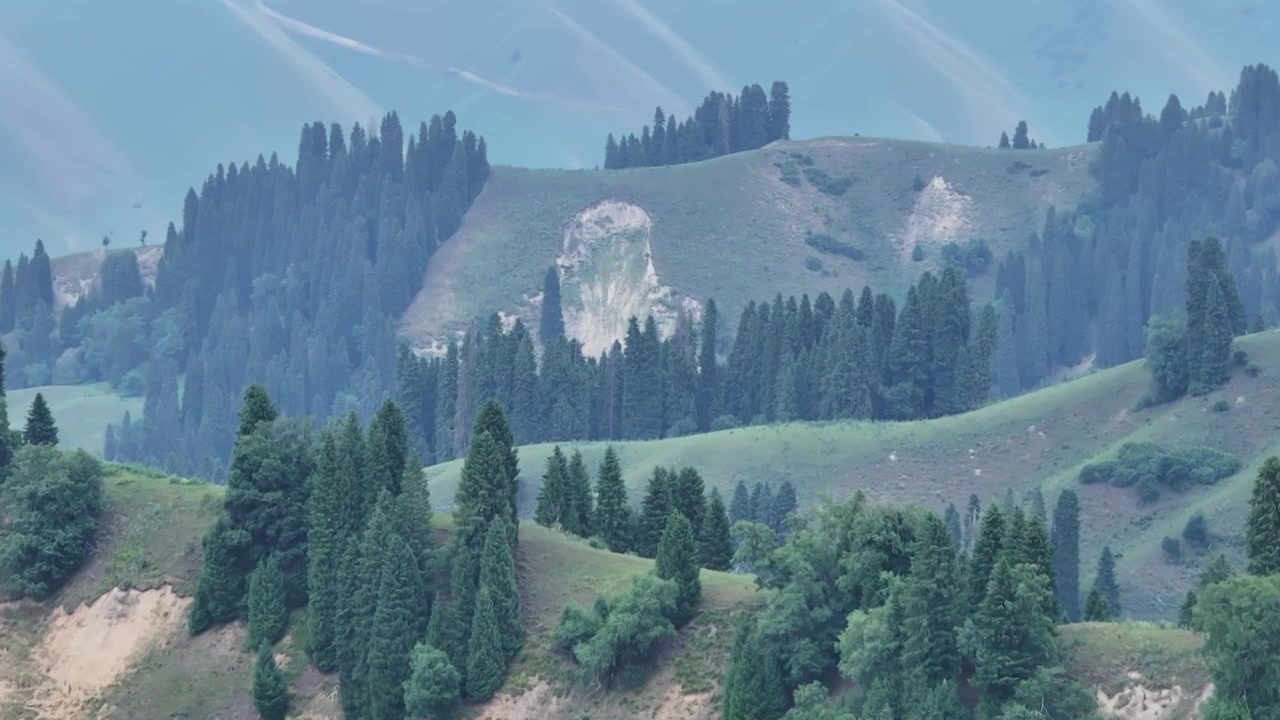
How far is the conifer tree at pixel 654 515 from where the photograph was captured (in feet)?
445

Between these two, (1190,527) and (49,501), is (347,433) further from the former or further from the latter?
(1190,527)

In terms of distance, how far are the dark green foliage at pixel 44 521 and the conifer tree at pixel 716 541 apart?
33852mm

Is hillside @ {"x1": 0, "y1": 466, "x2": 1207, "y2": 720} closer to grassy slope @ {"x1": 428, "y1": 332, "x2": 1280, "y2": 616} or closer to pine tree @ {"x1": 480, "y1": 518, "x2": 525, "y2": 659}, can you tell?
pine tree @ {"x1": 480, "y1": 518, "x2": 525, "y2": 659}

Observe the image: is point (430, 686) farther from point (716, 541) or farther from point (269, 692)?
point (716, 541)

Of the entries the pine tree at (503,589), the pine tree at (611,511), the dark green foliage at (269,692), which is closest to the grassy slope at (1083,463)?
the pine tree at (611,511)

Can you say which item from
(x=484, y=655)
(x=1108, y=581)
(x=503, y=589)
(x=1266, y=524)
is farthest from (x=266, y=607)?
(x=1108, y=581)

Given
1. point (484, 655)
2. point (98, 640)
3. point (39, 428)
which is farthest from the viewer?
point (39, 428)

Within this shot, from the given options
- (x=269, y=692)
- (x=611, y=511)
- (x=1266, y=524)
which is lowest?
(x=269, y=692)

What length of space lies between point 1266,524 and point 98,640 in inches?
2417

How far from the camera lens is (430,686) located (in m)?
119

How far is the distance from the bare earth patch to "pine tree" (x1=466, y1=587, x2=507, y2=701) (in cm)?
1998

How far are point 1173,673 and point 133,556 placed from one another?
196 ft

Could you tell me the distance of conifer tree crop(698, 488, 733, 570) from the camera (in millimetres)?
133500

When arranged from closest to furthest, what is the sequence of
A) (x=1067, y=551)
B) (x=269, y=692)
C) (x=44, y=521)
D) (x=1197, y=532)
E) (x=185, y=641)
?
1. (x=269, y=692)
2. (x=185, y=641)
3. (x=44, y=521)
4. (x=1067, y=551)
5. (x=1197, y=532)
